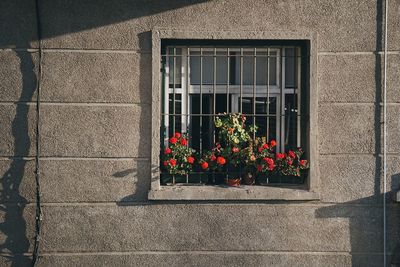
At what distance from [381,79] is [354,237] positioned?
186 cm

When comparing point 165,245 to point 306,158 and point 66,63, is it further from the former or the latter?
point 66,63

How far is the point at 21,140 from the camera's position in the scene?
6098 mm

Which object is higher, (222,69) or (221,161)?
(222,69)

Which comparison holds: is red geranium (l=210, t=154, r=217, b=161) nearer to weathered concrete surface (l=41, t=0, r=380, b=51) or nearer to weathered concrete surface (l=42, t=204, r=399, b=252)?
weathered concrete surface (l=42, t=204, r=399, b=252)

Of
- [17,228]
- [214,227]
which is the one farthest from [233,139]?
[17,228]

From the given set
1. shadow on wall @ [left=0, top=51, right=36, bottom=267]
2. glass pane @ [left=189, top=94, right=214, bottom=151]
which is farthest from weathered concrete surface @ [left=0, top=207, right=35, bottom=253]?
glass pane @ [left=189, top=94, right=214, bottom=151]

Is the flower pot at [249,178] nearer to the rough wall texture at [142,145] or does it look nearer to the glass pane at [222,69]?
the rough wall texture at [142,145]

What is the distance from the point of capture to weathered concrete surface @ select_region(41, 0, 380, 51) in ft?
20.1

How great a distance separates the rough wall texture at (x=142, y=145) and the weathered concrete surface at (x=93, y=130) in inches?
0.5

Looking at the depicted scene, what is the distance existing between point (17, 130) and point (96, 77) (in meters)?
1.09

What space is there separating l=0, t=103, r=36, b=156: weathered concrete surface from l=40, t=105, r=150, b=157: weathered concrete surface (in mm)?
138

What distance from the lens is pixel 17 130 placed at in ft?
20.0

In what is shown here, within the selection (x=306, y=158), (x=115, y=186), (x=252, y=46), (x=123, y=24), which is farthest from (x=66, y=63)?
(x=306, y=158)

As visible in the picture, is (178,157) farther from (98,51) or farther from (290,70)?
(290,70)
